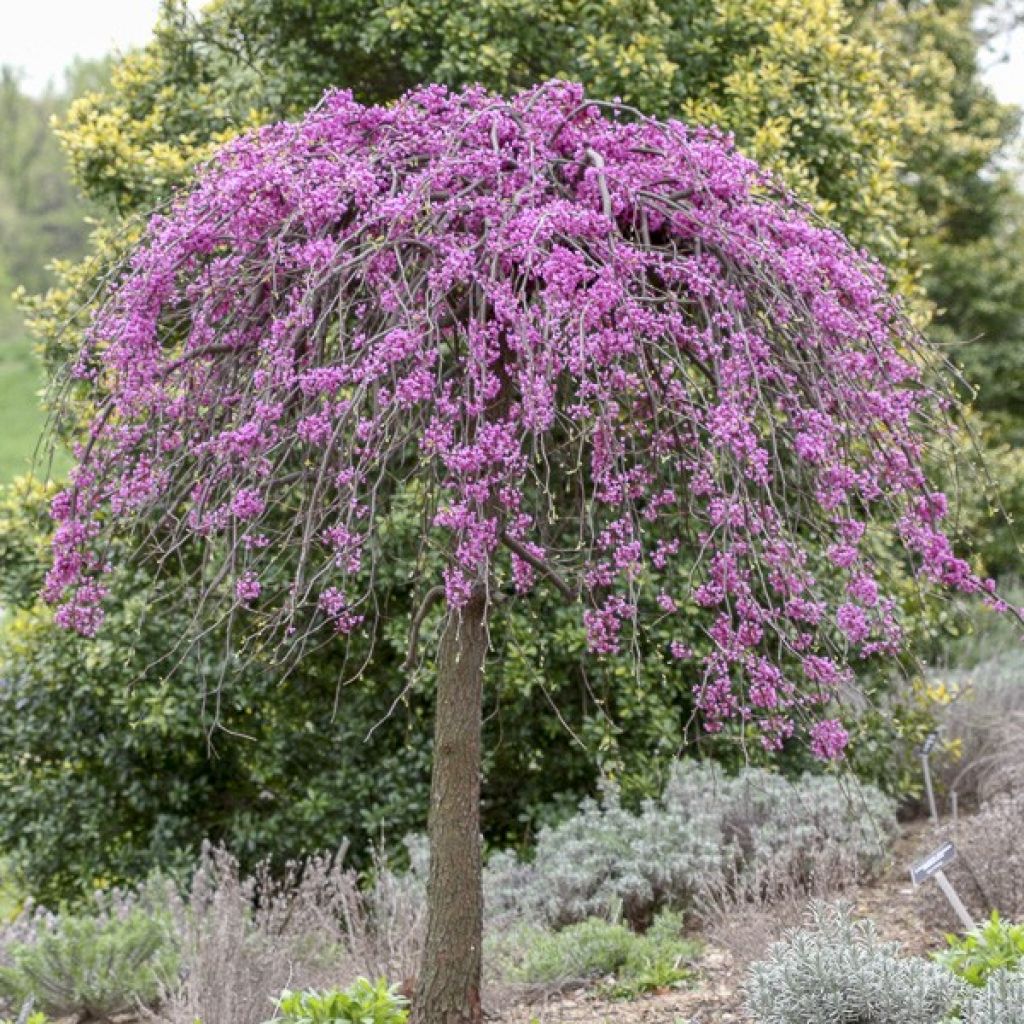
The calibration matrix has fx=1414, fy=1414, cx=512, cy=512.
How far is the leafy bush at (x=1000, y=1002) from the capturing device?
297 centimetres

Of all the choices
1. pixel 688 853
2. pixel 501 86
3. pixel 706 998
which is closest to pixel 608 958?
→ pixel 706 998

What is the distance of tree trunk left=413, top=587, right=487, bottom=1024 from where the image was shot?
11.6ft

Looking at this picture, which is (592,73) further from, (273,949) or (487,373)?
(273,949)

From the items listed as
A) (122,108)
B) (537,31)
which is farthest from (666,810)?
(122,108)

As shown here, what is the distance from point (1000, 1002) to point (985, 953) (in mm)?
521

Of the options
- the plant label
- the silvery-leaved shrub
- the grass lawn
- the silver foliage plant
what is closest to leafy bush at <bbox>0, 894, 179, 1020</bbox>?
the silver foliage plant

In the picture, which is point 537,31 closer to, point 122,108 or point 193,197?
point 122,108

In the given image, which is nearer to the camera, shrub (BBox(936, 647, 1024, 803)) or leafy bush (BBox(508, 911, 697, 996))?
leafy bush (BBox(508, 911, 697, 996))

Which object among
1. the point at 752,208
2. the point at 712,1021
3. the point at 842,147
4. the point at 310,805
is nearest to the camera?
the point at 752,208

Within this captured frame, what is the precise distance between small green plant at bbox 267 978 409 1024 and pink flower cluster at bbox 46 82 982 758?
0.91 metres

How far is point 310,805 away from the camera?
20.2 ft

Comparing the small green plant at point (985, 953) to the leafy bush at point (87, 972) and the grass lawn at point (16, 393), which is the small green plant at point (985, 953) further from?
the grass lawn at point (16, 393)

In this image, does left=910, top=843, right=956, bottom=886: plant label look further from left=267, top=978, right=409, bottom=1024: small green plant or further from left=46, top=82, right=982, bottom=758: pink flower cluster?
left=267, top=978, right=409, bottom=1024: small green plant

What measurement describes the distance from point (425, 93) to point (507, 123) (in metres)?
0.28
